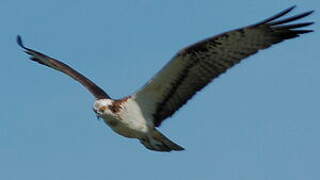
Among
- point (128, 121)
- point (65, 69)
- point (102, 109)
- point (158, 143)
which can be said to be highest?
point (65, 69)

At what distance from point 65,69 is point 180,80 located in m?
2.40

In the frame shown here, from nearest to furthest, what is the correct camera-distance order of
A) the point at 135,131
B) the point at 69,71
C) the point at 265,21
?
the point at 265,21 < the point at 135,131 < the point at 69,71

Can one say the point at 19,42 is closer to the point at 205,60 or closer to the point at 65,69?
the point at 65,69

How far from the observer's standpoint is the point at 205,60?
43.9 feet

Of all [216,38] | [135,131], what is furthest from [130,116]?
[216,38]

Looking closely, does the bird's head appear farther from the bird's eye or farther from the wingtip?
the wingtip

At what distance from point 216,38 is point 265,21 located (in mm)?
636

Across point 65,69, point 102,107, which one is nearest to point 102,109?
point 102,107

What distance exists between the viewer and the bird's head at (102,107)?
536 inches

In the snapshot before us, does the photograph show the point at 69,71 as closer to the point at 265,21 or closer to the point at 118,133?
the point at 118,133

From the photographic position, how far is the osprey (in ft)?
43.0

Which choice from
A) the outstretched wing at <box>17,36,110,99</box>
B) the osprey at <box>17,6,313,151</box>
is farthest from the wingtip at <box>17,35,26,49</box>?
the osprey at <box>17,6,313,151</box>

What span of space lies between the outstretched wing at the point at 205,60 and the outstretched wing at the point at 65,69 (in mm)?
940

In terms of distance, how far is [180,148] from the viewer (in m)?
13.9
